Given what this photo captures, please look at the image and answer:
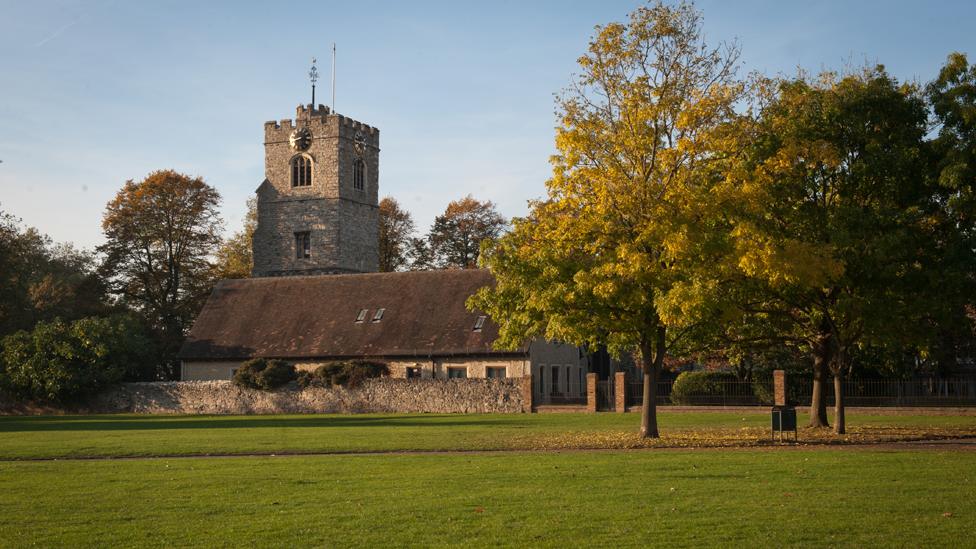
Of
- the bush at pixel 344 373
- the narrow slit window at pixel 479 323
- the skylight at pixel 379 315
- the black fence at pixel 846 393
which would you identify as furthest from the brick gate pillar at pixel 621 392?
the skylight at pixel 379 315

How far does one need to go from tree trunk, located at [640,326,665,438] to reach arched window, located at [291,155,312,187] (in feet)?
151

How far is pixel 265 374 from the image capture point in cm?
4556

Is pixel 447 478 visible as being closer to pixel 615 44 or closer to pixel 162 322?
pixel 615 44

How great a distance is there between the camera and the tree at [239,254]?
7388 centimetres

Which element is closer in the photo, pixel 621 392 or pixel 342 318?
pixel 621 392

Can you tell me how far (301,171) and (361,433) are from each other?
4462cm

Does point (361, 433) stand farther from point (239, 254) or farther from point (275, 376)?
point (239, 254)

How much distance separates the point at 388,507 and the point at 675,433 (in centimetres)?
1515

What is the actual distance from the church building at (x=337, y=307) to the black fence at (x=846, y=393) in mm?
5586

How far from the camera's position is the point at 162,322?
199 feet

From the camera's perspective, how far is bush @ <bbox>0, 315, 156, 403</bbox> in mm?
46031

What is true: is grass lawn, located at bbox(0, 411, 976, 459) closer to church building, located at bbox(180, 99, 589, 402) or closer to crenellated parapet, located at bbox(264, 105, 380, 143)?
church building, located at bbox(180, 99, 589, 402)

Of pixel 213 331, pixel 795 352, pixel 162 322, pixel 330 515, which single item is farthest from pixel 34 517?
pixel 162 322

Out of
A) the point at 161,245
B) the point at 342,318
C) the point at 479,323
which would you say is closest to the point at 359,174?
the point at 161,245
